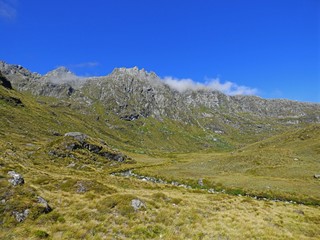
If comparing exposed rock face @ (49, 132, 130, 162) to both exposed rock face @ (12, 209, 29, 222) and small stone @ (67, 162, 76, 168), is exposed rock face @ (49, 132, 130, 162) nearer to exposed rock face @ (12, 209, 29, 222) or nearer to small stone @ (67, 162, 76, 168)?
small stone @ (67, 162, 76, 168)

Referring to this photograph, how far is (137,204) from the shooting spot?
27250mm

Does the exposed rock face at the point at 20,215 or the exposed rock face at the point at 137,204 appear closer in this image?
the exposed rock face at the point at 20,215

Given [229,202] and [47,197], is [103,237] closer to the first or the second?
[47,197]

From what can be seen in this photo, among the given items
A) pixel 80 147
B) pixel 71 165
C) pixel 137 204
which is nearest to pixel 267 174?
pixel 137 204

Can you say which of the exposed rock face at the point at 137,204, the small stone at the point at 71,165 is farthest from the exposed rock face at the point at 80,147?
the exposed rock face at the point at 137,204

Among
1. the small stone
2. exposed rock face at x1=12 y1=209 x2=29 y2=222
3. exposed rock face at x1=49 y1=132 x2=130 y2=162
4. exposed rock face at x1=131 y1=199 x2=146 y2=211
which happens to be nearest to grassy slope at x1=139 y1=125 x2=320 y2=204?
the small stone

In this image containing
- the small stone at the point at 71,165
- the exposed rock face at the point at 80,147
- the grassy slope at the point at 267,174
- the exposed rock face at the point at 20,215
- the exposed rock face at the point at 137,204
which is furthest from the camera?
the exposed rock face at the point at 80,147

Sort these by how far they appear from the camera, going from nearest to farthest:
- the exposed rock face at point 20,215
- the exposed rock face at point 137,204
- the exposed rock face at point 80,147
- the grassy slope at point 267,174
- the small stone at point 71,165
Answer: the exposed rock face at point 20,215, the exposed rock face at point 137,204, the grassy slope at point 267,174, the small stone at point 71,165, the exposed rock face at point 80,147

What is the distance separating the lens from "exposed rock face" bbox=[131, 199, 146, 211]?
26.8m

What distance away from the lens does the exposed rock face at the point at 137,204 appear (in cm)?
2676

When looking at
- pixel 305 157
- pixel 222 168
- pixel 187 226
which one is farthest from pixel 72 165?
pixel 305 157

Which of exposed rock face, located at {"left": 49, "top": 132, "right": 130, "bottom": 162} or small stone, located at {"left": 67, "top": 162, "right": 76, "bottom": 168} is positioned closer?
small stone, located at {"left": 67, "top": 162, "right": 76, "bottom": 168}

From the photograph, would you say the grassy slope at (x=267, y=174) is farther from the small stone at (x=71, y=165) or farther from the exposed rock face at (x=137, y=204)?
the exposed rock face at (x=137, y=204)

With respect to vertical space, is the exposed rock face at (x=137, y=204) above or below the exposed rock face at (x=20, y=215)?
above
